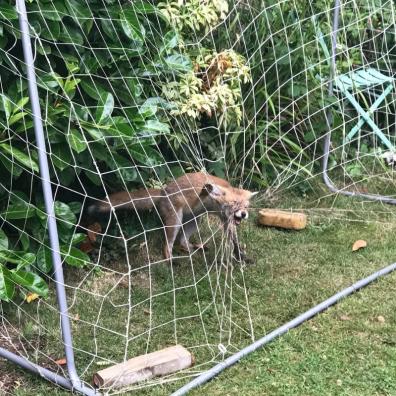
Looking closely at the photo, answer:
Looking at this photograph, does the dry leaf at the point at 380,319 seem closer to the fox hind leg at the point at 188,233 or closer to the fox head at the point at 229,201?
the fox head at the point at 229,201

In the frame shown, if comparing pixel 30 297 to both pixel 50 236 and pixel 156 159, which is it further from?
pixel 156 159

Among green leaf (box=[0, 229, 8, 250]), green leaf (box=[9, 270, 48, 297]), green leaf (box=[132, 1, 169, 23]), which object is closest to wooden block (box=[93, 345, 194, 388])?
green leaf (box=[9, 270, 48, 297])

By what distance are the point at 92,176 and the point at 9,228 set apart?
1.85 ft

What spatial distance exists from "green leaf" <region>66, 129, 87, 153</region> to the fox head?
→ 1044 mm

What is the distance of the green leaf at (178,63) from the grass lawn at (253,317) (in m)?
1.22

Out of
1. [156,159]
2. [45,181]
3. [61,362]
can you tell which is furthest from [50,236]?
[156,159]

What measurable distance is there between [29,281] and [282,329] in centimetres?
134

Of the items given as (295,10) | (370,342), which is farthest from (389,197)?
(370,342)

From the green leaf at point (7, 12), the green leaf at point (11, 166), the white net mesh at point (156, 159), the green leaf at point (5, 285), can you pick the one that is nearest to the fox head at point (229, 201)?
the white net mesh at point (156, 159)

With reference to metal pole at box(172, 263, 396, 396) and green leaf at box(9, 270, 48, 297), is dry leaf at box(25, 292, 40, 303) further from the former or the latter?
metal pole at box(172, 263, 396, 396)

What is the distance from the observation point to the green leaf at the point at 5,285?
3.04 metres

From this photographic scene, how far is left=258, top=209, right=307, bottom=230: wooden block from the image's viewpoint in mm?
4781

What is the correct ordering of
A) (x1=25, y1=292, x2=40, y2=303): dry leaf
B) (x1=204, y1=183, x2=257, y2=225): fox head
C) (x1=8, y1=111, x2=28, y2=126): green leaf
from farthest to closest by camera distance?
(x1=204, y1=183, x2=257, y2=225): fox head → (x1=25, y1=292, x2=40, y2=303): dry leaf → (x1=8, y1=111, x2=28, y2=126): green leaf

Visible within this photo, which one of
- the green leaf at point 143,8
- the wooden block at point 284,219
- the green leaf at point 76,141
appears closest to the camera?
the green leaf at point 76,141
